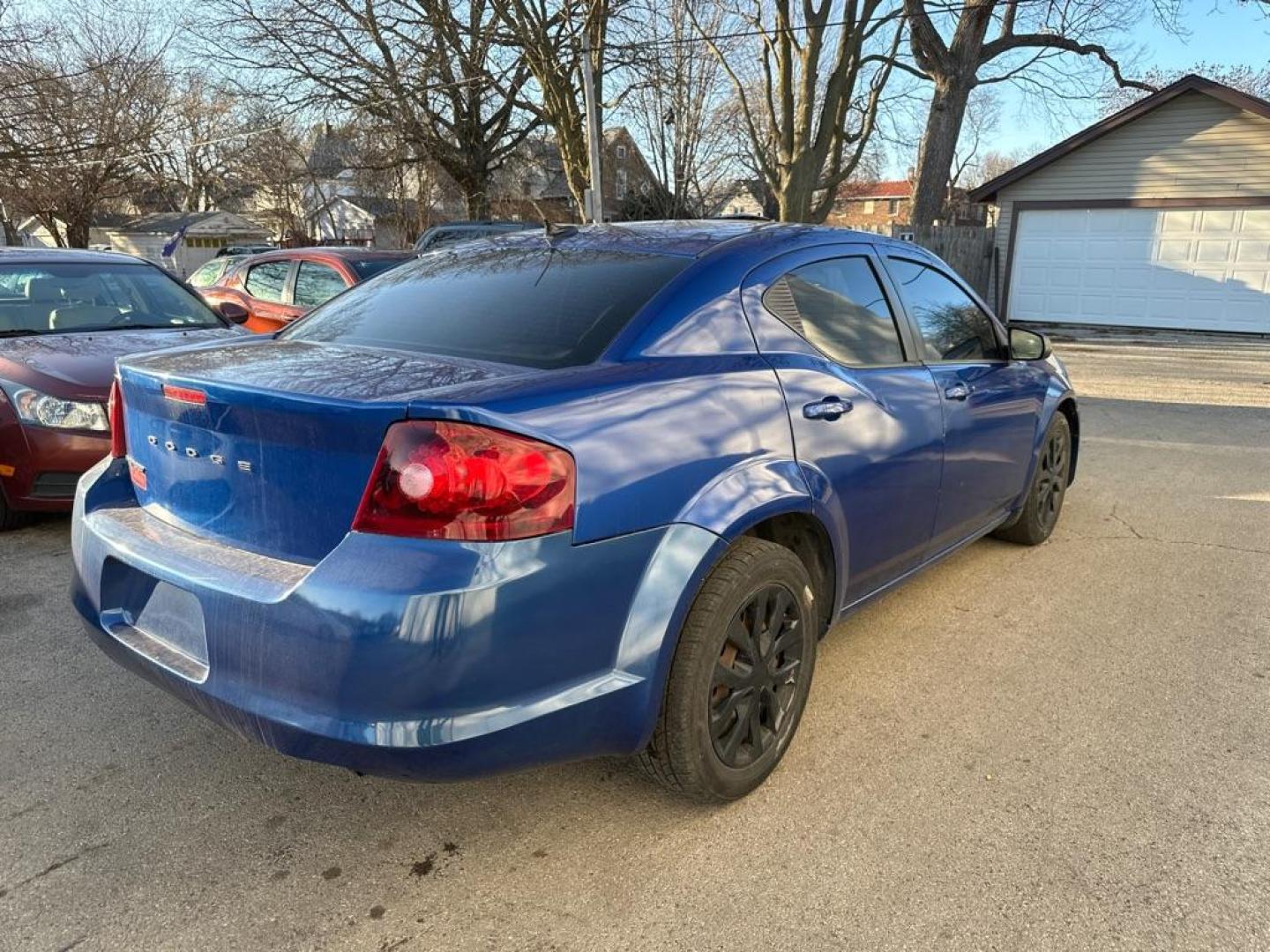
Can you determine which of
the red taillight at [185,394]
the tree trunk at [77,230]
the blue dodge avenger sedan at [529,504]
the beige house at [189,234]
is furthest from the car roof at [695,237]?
the beige house at [189,234]

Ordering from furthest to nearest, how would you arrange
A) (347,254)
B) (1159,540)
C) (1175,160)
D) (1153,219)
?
1. (1153,219)
2. (1175,160)
3. (347,254)
4. (1159,540)

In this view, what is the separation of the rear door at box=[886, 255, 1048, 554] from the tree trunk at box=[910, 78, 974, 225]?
15.2 meters

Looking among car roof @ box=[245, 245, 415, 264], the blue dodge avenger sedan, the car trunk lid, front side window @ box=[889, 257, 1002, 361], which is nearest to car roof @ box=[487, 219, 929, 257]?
the blue dodge avenger sedan

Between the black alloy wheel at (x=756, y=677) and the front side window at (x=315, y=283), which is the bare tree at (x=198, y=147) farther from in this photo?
the black alloy wheel at (x=756, y=677)

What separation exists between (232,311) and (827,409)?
4648mm

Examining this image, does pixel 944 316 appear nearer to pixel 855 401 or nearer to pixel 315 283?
pixel 855 401

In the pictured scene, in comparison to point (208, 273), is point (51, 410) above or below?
below

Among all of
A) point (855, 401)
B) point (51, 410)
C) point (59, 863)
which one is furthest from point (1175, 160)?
point (59, 863)

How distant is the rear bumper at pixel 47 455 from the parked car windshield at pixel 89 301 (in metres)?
1.09

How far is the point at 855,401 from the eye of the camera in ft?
9.48

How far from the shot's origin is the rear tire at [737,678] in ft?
7.41

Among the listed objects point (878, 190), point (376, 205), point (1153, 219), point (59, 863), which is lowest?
point (59, 863)

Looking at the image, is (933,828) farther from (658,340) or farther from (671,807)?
(658,340)

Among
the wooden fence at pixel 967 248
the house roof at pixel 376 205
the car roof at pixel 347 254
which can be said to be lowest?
the car roof at pixel 347 254
